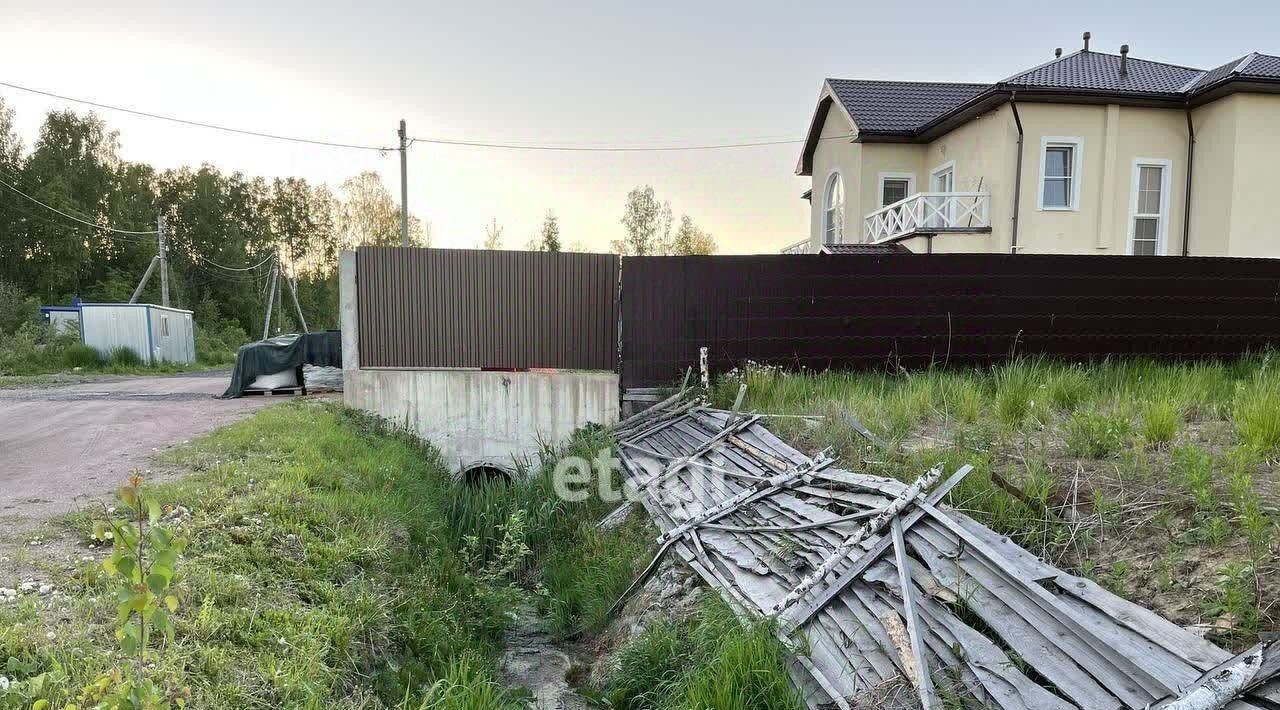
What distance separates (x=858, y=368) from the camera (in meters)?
8.48

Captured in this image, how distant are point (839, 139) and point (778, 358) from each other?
30.9 ft

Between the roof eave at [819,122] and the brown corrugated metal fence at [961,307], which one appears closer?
the brown corrugated metal fence at [961,307]

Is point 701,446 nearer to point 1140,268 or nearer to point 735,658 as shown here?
point 735,658

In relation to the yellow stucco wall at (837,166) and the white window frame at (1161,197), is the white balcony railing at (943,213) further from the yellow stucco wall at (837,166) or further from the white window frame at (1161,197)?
the white window frame at (1161,197)

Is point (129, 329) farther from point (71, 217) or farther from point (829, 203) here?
point (829, 203)

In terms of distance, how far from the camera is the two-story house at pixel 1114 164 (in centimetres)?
1074

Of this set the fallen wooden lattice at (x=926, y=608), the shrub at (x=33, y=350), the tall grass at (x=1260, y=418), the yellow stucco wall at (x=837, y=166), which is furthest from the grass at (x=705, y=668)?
the shrub at (x=33, y=350)

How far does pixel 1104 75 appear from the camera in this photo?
39.7 ft

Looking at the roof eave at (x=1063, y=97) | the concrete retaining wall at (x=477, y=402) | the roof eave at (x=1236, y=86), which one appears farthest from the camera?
the roof eave at (x=1063, y=97)

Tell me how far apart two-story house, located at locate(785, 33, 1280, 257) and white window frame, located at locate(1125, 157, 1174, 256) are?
2 centimetres

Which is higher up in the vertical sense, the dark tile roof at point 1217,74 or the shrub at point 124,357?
the dark tile roof at point 1217,74

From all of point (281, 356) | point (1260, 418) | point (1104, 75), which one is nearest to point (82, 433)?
point (281, 356)

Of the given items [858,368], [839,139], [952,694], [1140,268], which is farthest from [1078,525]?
[839,139]

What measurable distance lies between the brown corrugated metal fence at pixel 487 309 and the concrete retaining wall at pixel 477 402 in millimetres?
194
